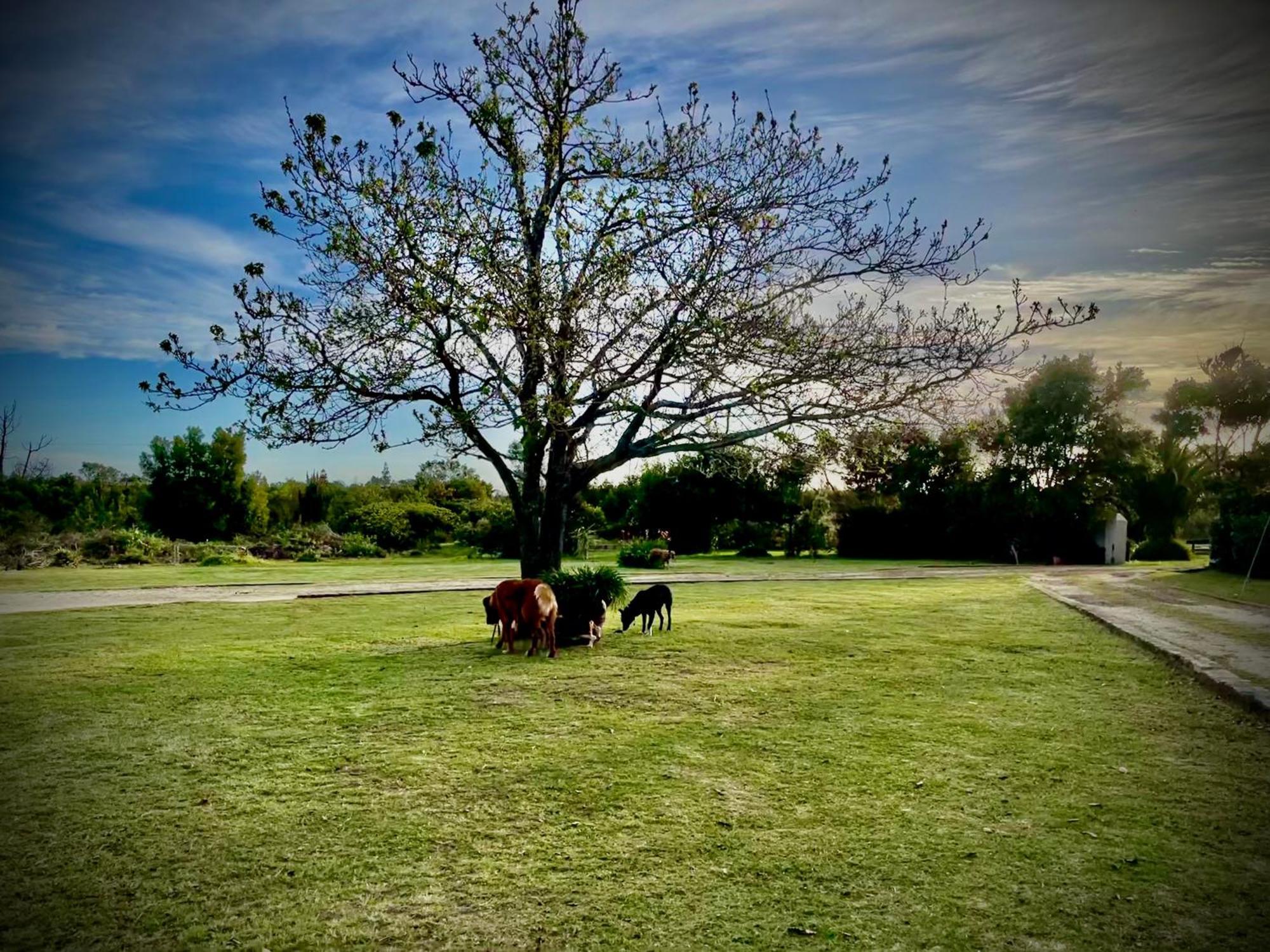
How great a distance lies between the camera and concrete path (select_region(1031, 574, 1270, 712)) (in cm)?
743

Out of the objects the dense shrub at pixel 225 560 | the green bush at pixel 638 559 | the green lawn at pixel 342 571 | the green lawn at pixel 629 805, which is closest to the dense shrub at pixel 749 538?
the green lawn at pixel 342 571

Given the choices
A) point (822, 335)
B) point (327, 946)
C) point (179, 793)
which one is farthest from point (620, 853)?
point (822, 335)

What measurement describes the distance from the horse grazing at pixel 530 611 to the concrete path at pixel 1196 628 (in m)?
6.65

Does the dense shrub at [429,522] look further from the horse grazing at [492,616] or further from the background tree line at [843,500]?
the horse grazing at [492,616]

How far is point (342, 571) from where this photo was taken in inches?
1064

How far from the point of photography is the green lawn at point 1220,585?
17.2 m

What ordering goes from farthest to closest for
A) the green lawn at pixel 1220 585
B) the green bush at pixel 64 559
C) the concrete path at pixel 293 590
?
1. the green bush at pixel 64 559
2. the green lawn at pixel 1220 585
3. the concrete path at pixel 293 590

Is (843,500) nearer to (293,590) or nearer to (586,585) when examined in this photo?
(293,590)

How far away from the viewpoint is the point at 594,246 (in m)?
10.2

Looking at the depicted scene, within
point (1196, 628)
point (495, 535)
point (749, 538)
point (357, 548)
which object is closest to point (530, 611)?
point (1196, 628)

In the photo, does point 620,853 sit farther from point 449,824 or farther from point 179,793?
point 179,793

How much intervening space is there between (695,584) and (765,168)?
1285 cm

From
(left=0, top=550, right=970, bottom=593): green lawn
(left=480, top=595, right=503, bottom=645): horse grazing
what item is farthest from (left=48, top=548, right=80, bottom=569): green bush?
(left=480, top=595, right=503, bottom=645): horse grazing

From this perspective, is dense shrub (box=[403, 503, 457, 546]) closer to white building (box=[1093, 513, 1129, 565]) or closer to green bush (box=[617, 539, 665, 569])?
green bush (box=[617, 539, 665, 569])
